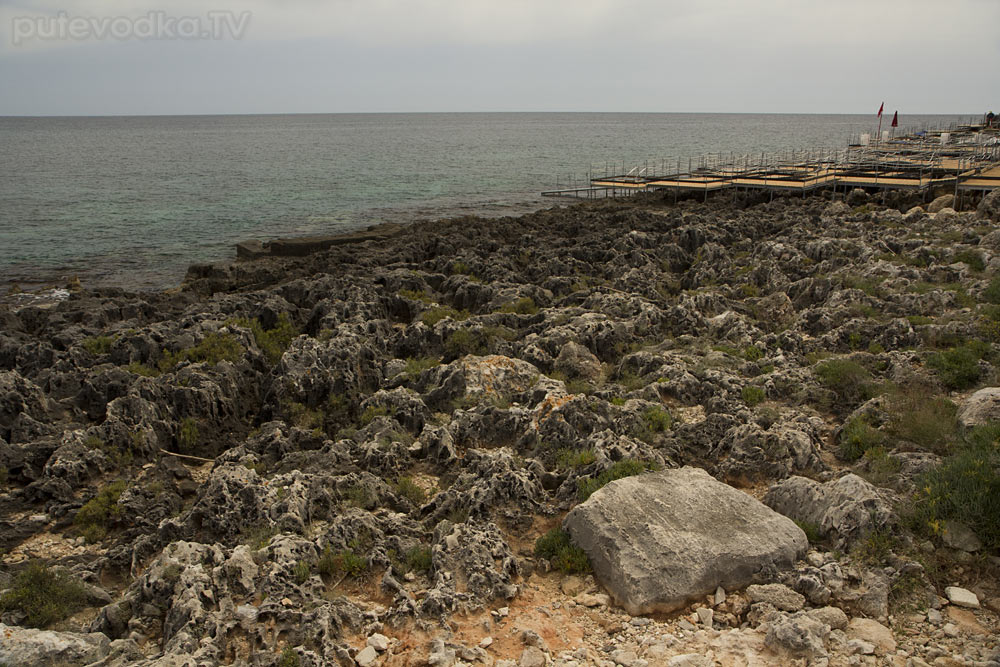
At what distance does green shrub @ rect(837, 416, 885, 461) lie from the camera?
11.0 meters

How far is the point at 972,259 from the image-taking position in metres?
21.3

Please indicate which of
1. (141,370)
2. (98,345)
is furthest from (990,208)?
(98,345)

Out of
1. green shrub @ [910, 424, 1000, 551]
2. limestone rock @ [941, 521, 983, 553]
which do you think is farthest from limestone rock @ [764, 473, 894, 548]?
limestone rock @ [941, 521, 983, 553]

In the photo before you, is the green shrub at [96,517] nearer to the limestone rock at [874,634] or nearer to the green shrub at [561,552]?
the green shrub at [561,552]

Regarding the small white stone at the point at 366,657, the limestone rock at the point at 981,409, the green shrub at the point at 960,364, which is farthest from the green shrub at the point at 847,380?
the small white stone at the point at 366,657

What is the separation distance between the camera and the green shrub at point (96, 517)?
10289 millimetres

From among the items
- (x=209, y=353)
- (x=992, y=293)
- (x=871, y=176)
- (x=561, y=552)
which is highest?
(x=871, y=176)

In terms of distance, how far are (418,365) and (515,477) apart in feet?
20.8

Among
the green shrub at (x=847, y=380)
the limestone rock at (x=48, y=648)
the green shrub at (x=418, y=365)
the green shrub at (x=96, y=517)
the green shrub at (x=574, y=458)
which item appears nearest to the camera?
the limestone rock at (x=48, y=648)

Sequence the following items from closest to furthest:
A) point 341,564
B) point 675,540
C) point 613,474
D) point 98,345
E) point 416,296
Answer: point 675,540
point 341,564
point 613,474
point 98,345
point 416,296

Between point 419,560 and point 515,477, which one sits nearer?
point 419,560

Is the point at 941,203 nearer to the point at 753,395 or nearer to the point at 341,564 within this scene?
the point at 753,395

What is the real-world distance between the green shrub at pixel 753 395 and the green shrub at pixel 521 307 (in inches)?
321

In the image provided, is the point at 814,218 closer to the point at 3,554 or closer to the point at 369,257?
the point at 369,257
